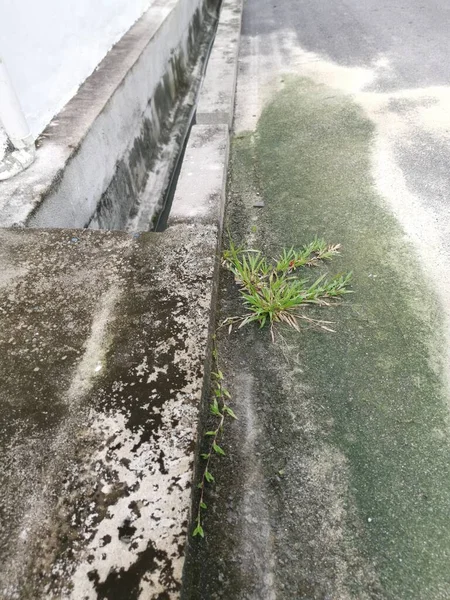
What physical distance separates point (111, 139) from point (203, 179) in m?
1.16

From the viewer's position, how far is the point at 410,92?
15.4 ft

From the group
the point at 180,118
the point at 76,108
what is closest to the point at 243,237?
the point at 76,108

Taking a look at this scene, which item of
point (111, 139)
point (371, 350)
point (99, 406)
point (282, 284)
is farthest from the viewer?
point (111, 139)

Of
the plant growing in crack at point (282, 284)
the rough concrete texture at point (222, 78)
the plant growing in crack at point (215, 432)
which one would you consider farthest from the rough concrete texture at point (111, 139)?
the plant growing in crack at point (215, 432)

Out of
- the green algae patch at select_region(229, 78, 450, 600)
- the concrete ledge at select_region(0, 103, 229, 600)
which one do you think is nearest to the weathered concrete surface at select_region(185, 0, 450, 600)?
the green algae patch at select_region(229, 78, 450, 600)

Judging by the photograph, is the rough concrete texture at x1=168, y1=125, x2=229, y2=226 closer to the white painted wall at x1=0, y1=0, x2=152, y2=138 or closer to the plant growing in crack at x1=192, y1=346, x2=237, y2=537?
the plant growing in crack at x1=192, y1=346, x2=237, y2=537

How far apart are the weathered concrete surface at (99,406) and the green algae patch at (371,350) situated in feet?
2.49

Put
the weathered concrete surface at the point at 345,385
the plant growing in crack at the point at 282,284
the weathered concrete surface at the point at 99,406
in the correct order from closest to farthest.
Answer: the weathered concrete surface at the point at 99,406 < the weathered concrete surface at the point at 345,385 < the plant growing in crack at the point at 282,284

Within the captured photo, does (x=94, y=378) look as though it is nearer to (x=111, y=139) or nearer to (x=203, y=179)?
(x=203, y=179)

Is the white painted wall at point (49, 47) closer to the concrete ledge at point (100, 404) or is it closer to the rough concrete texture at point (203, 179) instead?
the rough concrete texture at point (203, 179)

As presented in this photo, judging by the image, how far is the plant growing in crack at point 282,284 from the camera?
8.09ft

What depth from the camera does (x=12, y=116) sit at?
2697 millimetres

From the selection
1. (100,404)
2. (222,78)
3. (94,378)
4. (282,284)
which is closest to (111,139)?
(222,78)

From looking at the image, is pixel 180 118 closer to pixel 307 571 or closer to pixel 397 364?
pixel 397 364
